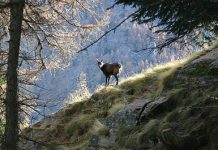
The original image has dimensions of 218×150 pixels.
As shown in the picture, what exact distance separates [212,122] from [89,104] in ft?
27.8

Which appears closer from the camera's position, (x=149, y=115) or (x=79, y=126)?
(x=149, y=115)

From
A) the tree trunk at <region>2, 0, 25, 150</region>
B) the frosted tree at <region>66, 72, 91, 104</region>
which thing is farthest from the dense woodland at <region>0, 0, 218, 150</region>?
the frosted tree at <region>66, 72, 91, 104</region>

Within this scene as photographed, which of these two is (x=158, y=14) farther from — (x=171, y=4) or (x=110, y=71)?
(x=110, y=71)

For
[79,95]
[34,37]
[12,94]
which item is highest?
[79,95]

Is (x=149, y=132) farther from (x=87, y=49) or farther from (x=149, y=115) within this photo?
(x=87, y=49)

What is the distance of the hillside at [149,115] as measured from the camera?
308 inches

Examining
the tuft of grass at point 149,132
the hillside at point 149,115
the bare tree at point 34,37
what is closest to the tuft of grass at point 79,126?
the hillside at point 149,115

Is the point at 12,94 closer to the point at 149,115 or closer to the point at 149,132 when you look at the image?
the point at 149,132

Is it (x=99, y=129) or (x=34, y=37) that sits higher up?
(x=34, y=37)

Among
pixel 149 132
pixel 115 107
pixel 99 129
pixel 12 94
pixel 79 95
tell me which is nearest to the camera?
pixel 12 94

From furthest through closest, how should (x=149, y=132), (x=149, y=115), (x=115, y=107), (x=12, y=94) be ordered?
(x=115, y=107) → (x=149, y=115) → (x=149, y=132) → (x=12, y=94)

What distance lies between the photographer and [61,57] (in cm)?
1115

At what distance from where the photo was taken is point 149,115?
33.1ft

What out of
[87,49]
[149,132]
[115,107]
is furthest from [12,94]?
[115,107]
